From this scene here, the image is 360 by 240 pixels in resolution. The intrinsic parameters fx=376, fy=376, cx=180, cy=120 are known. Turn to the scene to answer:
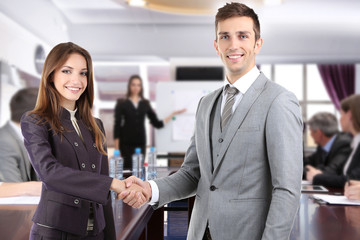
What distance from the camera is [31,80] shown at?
434 cm

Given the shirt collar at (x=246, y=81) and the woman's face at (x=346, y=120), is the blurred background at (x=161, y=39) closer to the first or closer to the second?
the woman's face at (x=346, y=120)

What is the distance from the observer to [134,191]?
5.19 feet

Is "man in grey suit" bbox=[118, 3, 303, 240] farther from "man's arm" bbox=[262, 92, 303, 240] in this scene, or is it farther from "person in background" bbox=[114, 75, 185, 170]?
"person in background" bbox=[114, 75, 185, 170]

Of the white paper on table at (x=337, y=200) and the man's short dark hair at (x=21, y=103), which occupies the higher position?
the man's short dark hair at (x=21, y=103)

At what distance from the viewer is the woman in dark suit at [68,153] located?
50.4 inches

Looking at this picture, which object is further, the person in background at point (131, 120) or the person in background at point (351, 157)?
the person in background at point (131, 120)

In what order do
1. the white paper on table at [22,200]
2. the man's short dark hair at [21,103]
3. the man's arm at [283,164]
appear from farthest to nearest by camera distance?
the man's short dark hair at [21,103] → the white paper on table at [22,200] → the man's arm at [283,164]

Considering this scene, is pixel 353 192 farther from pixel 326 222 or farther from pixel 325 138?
pixel 325 138

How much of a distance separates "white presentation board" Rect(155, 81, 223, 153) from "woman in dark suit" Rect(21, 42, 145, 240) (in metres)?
3.99

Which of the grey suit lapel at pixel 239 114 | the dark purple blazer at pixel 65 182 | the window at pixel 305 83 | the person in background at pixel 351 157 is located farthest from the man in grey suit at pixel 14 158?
the window at pixel 305 83

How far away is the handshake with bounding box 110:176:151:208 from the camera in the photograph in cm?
153

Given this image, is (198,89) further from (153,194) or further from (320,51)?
(153,194)

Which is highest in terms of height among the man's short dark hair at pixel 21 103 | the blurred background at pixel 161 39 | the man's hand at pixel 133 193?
the blurred background at pixel 161 39

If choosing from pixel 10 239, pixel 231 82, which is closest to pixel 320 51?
pixel 231 82
